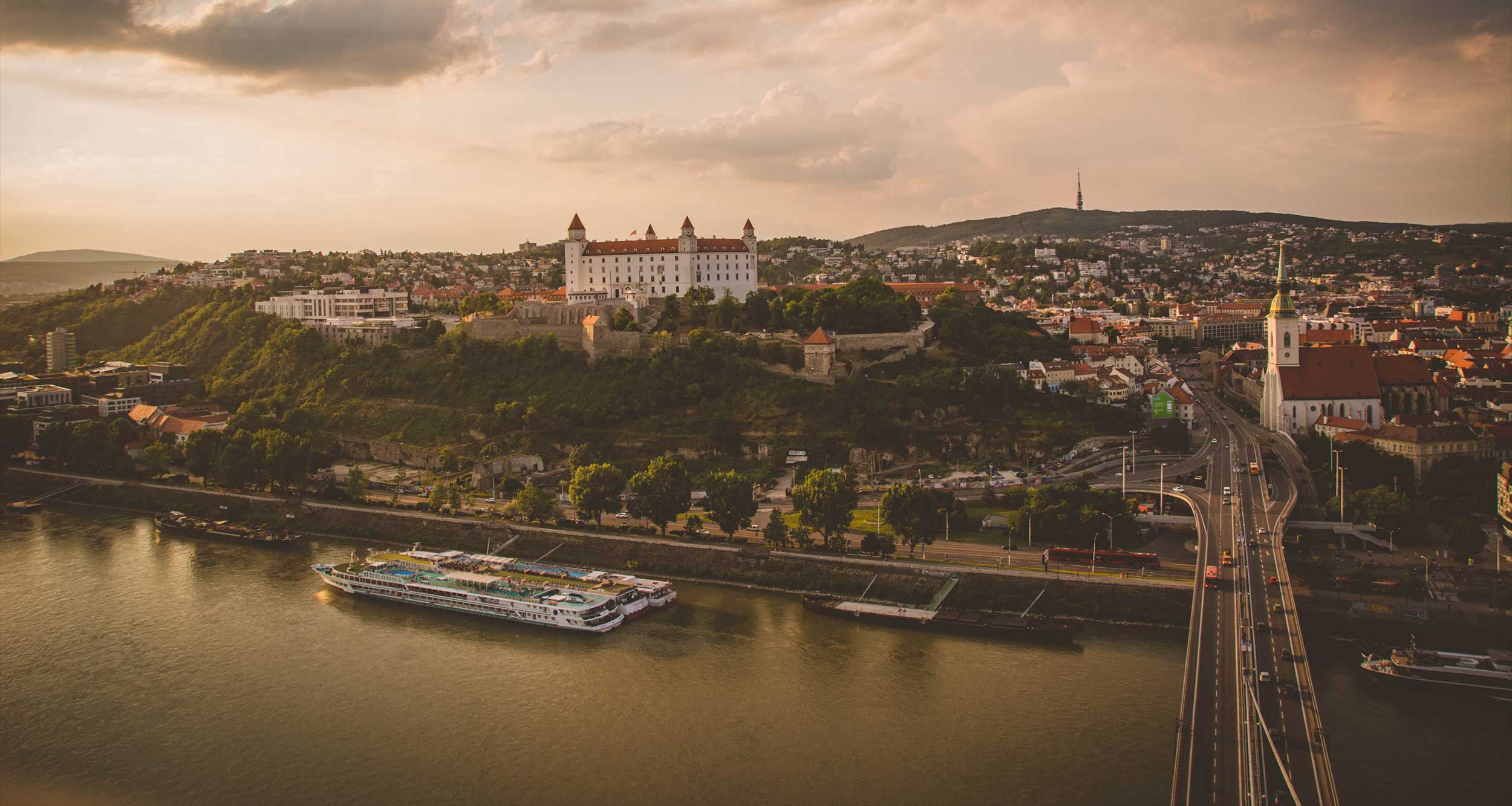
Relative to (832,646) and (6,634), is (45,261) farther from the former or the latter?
(832,646)

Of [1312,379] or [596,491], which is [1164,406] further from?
[596,491]

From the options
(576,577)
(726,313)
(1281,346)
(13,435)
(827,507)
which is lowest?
(576,577)

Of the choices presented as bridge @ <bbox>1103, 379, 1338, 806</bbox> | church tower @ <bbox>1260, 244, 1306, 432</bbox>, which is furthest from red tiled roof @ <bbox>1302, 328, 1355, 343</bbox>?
bridge @ <bbox>1103, 379, 1338, 806</bbox>

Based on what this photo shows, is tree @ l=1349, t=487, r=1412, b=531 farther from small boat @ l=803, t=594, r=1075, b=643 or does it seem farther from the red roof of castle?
the red roof of castle

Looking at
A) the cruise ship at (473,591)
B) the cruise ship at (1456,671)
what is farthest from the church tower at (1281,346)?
the cruise ship at (473,591)

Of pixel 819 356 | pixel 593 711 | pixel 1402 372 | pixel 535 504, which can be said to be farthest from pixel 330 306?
pixel 1402 372
